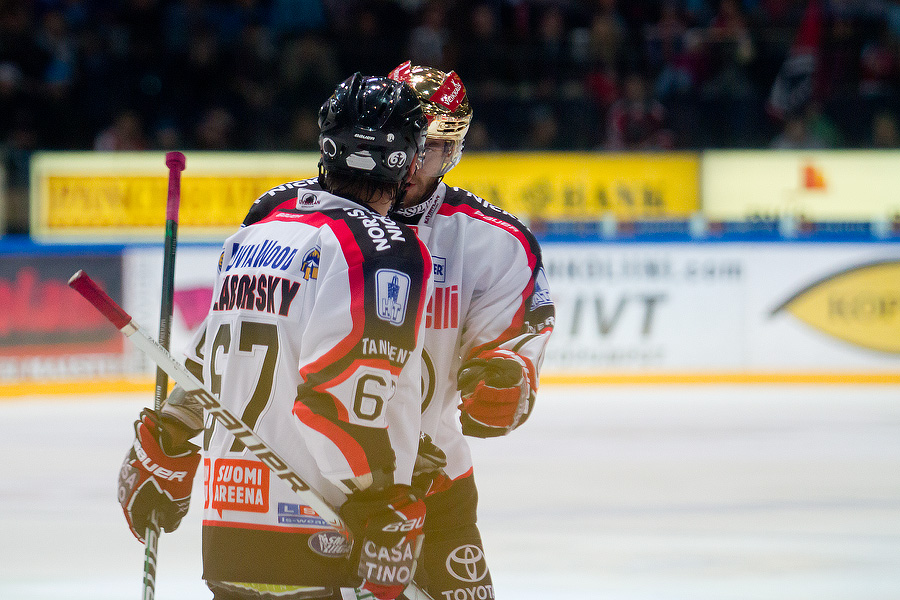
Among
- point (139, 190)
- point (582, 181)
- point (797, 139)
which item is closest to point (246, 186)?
point (139, 190)

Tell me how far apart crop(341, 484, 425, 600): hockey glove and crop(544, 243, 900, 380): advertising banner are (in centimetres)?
581

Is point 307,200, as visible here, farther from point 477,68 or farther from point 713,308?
point 477,68

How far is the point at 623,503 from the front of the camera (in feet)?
14.2

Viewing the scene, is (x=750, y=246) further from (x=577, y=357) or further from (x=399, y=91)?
(x=399, y=91)

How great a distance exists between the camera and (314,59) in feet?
30.2

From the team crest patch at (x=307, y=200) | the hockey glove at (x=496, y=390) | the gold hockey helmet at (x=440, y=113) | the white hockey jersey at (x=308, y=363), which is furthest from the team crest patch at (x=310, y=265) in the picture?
the gold hockey helmet at (x=440, y=113)

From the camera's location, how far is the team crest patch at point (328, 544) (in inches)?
58.2

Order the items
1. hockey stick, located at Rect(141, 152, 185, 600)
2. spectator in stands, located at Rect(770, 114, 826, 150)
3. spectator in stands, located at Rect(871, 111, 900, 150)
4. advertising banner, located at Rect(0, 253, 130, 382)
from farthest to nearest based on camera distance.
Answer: spectator in stands, located at Rect(770, 114, 826, 150) < spectator in stands, located at Rect(871, 111, 900, 150) < advertising banner, located at Rect(0, 253, 130, 382) < hockey stick, located at Rect(141, 152, 185, 600)

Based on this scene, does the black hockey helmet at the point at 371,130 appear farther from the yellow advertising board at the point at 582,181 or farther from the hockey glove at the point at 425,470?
the yellow advertising board at the point at 582,181

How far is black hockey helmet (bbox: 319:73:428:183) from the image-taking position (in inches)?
59.3

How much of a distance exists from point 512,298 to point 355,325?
26.4 inches

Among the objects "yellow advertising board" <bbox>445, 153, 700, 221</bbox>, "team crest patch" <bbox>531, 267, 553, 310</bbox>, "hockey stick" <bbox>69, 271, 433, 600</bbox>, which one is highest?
"yellow advertising board" <bbox>445, 153, 700, 221</bbox>

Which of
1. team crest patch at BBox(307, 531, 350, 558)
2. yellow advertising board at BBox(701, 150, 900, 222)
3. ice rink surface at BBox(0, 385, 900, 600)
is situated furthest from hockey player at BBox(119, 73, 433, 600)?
yellow advertising board at BBox(701, 150, 900, 222)

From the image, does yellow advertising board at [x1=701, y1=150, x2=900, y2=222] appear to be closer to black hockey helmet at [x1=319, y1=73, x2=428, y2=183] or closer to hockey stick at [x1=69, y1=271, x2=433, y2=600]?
black hockey helmet at [x1=319, y1=73, x2=428, y2=183]
